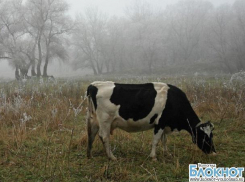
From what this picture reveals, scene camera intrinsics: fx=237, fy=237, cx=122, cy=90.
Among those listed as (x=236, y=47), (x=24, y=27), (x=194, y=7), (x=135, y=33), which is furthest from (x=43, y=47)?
(x=194, y=7)

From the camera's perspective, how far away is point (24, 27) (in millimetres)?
31969

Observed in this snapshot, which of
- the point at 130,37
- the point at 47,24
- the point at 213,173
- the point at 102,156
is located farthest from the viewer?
the point at 130,37

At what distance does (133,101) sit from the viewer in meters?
4.19

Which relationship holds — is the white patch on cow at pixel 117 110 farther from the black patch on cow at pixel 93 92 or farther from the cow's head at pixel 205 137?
the cow's head at pixel 205 137

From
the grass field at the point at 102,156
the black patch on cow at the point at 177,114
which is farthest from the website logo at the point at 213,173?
the black patch on cow at the point at 177,114

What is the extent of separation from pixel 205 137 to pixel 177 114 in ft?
2.09

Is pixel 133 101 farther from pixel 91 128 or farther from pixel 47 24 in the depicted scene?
pixel 47 24

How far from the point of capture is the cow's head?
420 cm

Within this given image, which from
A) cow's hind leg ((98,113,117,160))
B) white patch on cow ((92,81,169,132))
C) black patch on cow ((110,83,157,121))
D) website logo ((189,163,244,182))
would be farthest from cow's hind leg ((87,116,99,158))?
website logo ((189,163,244,182))

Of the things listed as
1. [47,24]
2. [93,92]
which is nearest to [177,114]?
[93,92]

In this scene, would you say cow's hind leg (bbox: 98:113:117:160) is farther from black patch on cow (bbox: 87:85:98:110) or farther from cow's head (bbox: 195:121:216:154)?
cow's head (bbox: 195:121:216:154)

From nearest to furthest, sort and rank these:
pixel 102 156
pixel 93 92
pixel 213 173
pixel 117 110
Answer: pixel 213 173, pixel 117 110, pixel 93 92, pixel 102 156

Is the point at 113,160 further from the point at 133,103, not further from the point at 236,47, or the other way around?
the point at 236,47

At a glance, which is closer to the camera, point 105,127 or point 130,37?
point 105,127
